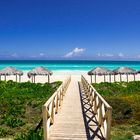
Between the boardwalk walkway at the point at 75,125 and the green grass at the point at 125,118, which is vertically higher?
the boardwalk walkway at the point at 75,125

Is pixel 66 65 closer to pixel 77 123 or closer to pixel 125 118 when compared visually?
pixel 125 118

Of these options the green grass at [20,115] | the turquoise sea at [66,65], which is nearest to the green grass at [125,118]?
the green grass at [20,115]

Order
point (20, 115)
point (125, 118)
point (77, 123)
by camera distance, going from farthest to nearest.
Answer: point (20, 115) < point (125, 118) < point (77, 123)

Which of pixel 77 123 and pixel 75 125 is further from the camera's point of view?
pixel 77 123

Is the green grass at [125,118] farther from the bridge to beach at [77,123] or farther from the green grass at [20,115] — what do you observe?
the green grass at [20,115]

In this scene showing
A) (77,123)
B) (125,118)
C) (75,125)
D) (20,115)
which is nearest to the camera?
(75,125)

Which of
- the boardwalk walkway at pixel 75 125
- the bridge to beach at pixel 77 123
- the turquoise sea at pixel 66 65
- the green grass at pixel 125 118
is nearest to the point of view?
the bridge to beach at pixel 77 123

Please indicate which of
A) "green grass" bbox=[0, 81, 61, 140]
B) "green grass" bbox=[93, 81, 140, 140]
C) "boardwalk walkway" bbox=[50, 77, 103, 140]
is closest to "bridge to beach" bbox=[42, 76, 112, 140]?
"boardwalk walkway" bbox=[50, 77, 103, 140]

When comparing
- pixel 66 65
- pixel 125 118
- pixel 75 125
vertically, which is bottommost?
pixel 125 118

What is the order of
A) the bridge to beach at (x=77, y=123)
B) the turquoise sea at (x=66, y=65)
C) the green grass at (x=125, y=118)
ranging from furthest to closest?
the turquoise sea at (x=66, y=65) → the green grass at (x=125, y=118) → the bridge to beach at (x=77, y=123)

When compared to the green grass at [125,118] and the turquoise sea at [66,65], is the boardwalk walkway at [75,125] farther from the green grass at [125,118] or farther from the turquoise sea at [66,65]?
the turquoise sea at [66,65]

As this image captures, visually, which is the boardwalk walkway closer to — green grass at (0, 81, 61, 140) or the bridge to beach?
the bridge to beach

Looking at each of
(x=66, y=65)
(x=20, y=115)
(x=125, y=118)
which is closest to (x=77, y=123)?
(x=125, y=118)

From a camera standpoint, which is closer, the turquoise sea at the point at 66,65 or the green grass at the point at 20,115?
the green grass at the point at 20,115
